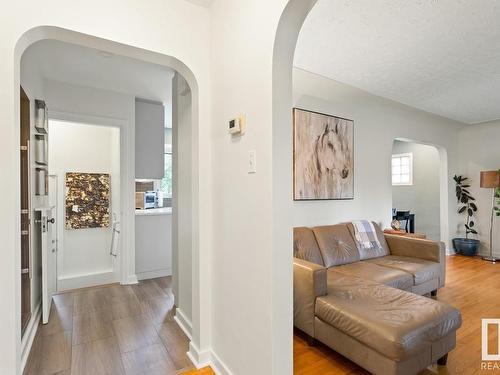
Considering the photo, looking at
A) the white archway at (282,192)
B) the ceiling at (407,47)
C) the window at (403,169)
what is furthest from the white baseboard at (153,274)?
the window at (403,169)

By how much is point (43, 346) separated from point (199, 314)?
136 centimetres

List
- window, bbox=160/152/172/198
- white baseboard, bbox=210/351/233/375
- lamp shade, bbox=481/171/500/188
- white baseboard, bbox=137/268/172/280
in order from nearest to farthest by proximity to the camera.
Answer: white baseboard, bbox=210/351/233/375 → white baseboard, bbox=137/268/172/280 → lamp shade, bbox=481/171/500/188 → window, bbox=160/152/172/198

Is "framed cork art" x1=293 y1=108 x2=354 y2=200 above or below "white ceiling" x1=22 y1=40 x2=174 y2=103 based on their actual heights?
below


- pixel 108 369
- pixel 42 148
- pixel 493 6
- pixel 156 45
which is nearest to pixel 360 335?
pixel 108 369

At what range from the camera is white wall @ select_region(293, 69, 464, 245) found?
11.1ft

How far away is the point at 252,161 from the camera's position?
1.49 metres

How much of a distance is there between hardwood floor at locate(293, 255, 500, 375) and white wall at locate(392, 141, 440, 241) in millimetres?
1797

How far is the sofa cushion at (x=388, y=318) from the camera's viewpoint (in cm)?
163

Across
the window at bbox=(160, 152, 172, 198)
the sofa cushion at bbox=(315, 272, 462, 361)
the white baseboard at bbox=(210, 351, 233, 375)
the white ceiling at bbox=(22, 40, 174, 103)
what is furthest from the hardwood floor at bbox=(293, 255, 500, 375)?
the window at bbox=(160, 152, 172, 198)

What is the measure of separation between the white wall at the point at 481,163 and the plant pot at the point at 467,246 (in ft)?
0.92

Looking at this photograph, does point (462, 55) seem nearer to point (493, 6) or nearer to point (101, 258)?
point (493, 6)

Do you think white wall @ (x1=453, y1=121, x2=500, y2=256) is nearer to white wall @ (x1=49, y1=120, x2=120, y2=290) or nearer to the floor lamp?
the floor lamp

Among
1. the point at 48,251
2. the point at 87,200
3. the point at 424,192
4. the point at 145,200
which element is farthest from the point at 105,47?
the point at 424,192

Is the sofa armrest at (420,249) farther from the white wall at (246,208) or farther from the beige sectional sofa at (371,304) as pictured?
the white wall at (246,208)
